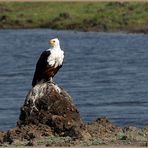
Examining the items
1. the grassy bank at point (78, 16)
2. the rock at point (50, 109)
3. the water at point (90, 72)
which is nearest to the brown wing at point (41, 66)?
the rock at point (50, 109)

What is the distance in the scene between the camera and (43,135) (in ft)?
57.9

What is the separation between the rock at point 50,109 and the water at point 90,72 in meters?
4.34

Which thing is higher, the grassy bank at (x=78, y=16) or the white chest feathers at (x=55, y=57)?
the grassy bank at (x=78, y=16)

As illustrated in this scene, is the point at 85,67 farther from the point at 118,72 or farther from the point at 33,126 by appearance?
the point at 33,126

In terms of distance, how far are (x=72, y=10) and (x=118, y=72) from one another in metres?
22.3

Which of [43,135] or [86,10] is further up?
Answer: [86,10]

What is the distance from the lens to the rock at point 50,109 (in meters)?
17.8

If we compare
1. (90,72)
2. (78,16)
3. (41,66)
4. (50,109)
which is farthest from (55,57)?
(78,16)

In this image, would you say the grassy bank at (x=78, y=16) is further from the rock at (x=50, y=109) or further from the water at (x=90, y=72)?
the rock at (x=50, y=109)

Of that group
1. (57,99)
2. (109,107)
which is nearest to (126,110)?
(109,107)

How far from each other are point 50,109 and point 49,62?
0.88m

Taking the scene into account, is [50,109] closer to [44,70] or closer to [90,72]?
[44,70]

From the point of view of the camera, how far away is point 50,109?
17859mm

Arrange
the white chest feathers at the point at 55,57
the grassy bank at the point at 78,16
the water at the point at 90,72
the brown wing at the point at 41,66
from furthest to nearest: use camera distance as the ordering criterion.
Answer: the grassy bank at the point at 78,16
the water at the point at 90,72
the brown wing at the point at 41,66
the white chest feathers at the point at 55,57
